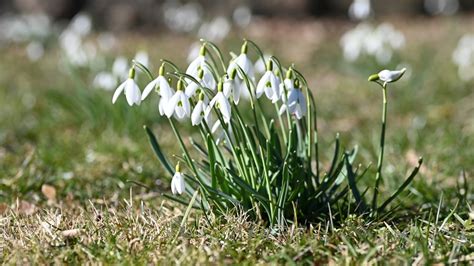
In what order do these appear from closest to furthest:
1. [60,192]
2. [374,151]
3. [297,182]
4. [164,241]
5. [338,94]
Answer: [164,241] < [297,182] < [60,192] < [374,151] < [338,94]

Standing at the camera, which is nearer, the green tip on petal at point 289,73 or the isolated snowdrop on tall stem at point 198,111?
the isolated snowdrop on tall stem at point 198,111

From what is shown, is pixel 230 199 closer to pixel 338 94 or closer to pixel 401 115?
pixel 401 115

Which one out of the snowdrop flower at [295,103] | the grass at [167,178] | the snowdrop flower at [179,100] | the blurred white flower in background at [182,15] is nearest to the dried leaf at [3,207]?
the grass at [167,178]

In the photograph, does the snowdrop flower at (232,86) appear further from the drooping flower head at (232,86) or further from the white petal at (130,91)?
the white petal at (130,91)

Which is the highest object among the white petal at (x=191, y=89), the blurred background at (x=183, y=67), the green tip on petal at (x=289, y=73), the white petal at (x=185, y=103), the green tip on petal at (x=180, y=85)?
the green tip on petal at (x=289, y=73)

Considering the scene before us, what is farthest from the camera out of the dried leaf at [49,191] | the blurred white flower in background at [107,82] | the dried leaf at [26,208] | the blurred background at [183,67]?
the blurred white flower in background at [107,82]

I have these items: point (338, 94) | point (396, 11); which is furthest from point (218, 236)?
point (396, 11)

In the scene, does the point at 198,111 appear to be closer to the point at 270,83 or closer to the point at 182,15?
the point at 270,83
